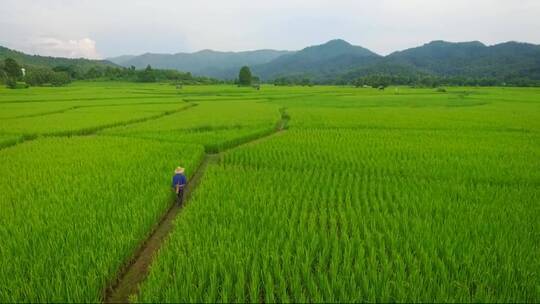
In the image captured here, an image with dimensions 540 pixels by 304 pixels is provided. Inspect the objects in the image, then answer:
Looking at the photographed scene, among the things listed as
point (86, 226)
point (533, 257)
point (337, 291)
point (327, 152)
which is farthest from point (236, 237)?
point (327, 152)

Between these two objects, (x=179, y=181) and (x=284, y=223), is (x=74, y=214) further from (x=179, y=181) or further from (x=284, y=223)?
(x=284, y=223)

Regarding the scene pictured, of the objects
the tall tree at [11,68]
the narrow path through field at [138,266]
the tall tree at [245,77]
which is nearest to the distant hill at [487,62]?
the tall tree at [245,77]

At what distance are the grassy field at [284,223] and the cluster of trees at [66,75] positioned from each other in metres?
48.3

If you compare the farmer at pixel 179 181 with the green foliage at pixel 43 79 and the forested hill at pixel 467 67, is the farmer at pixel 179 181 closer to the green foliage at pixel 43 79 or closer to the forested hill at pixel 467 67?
the green foliage at pixel 43 79

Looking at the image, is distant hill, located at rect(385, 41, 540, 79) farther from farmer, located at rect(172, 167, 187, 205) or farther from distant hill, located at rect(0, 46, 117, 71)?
distant hill, located at rect(0, 46, 117, 71)

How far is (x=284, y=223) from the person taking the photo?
14.1 ft

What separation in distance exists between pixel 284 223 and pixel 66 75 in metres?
69.2

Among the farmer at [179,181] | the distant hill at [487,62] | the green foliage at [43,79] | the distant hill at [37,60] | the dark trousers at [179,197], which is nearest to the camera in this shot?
the farmer at [179,181]

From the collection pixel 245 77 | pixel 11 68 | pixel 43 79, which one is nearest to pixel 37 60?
pixel 43 79

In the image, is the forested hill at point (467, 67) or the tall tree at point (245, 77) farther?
the forested hill at point (467, 67)

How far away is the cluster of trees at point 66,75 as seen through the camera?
5225 cm

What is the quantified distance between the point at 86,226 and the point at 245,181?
2.86 meters

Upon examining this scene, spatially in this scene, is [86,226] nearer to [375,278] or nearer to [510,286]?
[375,278]

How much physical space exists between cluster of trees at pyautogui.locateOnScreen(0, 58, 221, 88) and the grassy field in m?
48.3
